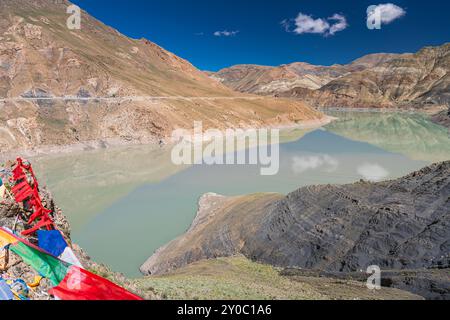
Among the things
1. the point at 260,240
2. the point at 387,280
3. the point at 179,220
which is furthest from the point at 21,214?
the point at 179,220

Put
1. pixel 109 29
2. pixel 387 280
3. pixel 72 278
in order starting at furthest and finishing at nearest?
pixel 109 29, pixel 387 280, pixel 72 278

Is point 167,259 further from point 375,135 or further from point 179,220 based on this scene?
point 375,135

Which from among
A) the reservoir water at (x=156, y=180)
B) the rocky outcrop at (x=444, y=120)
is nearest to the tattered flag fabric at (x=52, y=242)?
the reservoir water at (x=156, y=180)

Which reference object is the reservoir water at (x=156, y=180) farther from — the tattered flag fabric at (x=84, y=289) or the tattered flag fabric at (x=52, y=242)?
the tattered flag fabric at (x=84, y=289)

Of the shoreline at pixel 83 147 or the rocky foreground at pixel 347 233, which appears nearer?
the rocky foreground at pixel 347 233

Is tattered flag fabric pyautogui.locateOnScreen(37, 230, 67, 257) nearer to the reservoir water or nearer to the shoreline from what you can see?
the reservoir water

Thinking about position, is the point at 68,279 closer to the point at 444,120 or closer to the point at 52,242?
the point at 52,242
